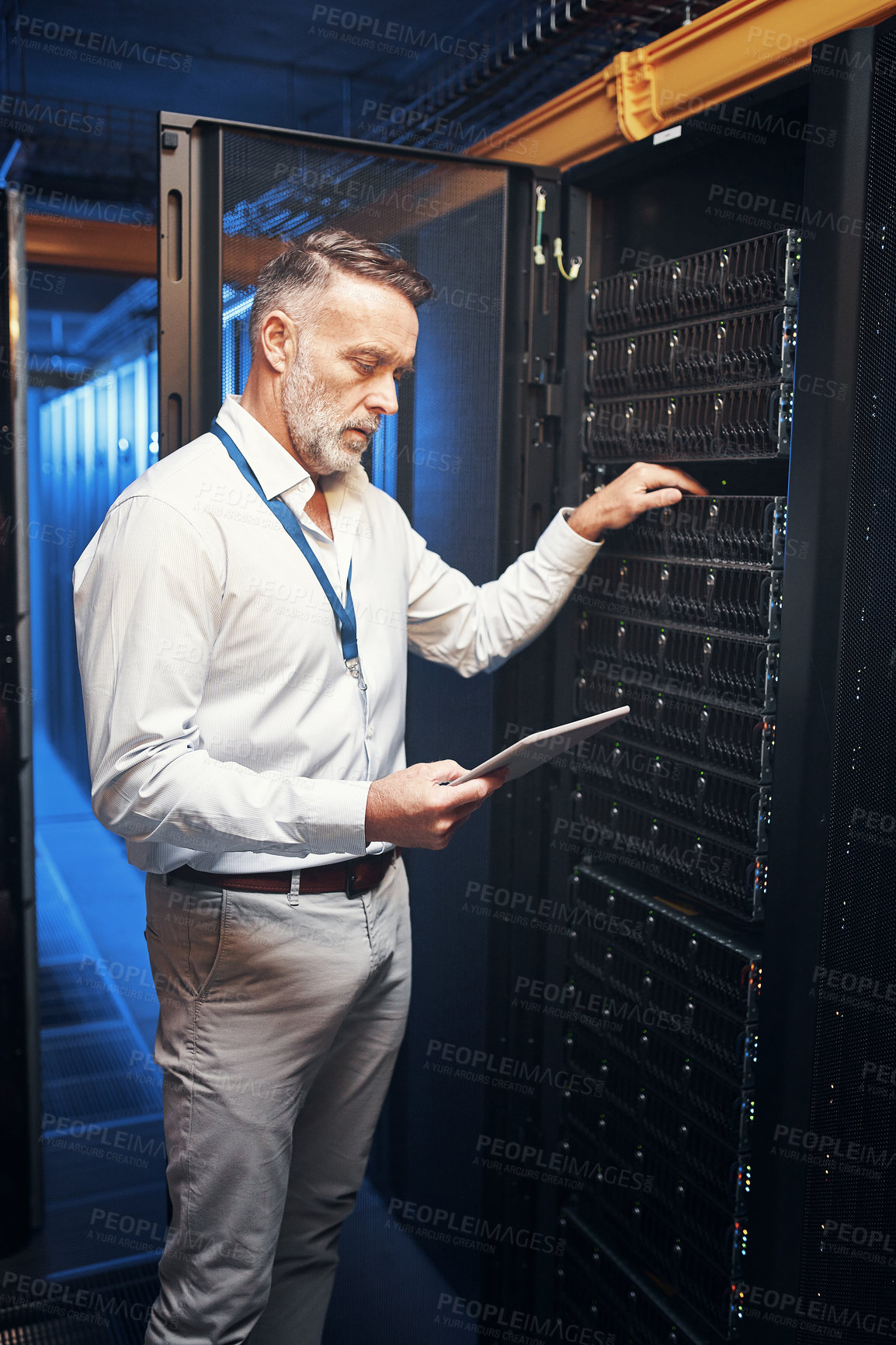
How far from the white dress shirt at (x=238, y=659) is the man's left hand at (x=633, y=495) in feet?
0.16

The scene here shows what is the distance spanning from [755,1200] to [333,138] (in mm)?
1792

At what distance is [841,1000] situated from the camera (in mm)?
1466

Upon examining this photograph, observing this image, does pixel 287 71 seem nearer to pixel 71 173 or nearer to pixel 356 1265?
pixel 71 173

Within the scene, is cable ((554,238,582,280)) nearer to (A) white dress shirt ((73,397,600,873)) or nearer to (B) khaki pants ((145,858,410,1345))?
(A) white dress shirt ((73,397,600,873))

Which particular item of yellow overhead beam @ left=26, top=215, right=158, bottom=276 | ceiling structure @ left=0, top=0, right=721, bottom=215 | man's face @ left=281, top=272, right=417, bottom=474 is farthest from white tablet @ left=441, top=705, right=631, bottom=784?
yellow overhead beam @ left=26, top=215, right=158, bottom=276

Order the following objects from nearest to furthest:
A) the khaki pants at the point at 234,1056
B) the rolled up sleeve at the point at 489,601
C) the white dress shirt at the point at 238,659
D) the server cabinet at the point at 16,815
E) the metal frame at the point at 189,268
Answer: the white dress shirt at the point at 238,659, the khaki pants at the point at 234,1056, the metal frame at the point at 189,268, the rolled up sleeve at the point at 489,601, the server cabinet at the point at 16,815

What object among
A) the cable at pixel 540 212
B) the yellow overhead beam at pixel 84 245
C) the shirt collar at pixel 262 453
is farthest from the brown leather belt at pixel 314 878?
the yellow overhead beam at pixel 84 245

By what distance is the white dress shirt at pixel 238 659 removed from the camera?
147cm

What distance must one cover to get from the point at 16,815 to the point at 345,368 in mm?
1480

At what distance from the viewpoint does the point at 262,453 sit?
1.65 meters

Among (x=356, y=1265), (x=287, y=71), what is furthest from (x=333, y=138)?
(x=287, y=71)

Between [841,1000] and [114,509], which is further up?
[114,509]

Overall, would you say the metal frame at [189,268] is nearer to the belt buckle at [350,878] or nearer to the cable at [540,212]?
the cable at [540,212]

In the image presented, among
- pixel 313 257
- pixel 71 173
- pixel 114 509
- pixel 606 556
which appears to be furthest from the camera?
pixel 71 173
